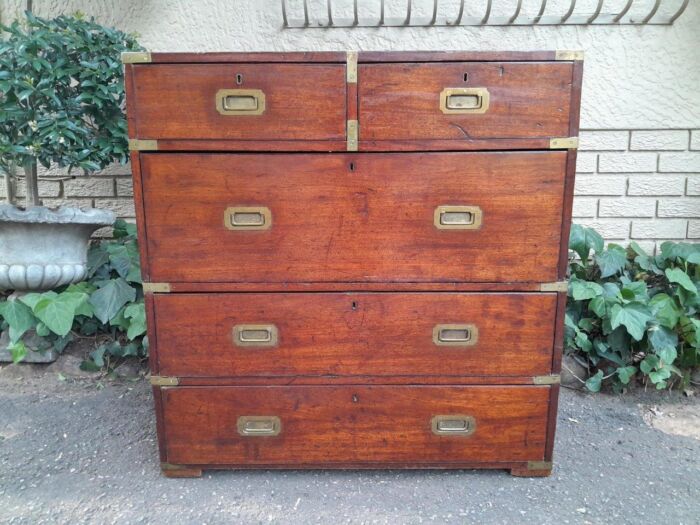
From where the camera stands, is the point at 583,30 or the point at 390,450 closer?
the point at 390,450

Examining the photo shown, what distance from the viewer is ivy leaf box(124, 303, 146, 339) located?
221 centimetres

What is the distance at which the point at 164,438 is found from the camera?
167 centimetres

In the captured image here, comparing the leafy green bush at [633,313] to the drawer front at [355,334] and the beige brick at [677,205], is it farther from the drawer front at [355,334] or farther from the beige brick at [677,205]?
the drawer front at [355,334]

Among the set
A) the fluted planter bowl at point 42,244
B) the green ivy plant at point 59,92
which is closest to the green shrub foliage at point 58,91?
the green ivy plant at point 59,92

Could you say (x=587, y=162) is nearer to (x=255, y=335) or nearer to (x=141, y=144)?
(x=255, y=335)

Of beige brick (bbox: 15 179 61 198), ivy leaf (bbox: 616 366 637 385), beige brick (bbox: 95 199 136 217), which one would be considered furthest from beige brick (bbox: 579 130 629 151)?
beige brick (bbox: 15 179 61 198)

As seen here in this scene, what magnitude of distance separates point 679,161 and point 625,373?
115 centimetres

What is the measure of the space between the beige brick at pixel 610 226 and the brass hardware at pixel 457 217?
52.0 inches

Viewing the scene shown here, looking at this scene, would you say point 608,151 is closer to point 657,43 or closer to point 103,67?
point 657,43

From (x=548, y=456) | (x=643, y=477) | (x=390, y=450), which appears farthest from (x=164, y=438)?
(x=643, y=477)

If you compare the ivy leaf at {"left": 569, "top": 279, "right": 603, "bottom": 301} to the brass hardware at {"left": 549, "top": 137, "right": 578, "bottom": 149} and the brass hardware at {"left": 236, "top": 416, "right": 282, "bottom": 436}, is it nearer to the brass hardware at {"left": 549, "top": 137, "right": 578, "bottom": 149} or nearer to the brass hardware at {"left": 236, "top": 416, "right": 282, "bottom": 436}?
the brass hardware at {"left": 549, "top": 137, "right": 578, "bottom": 149}

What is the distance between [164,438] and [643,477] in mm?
1682

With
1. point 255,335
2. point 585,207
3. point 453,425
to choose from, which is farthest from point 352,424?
point 585,207

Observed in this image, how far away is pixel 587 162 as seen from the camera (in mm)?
2520
